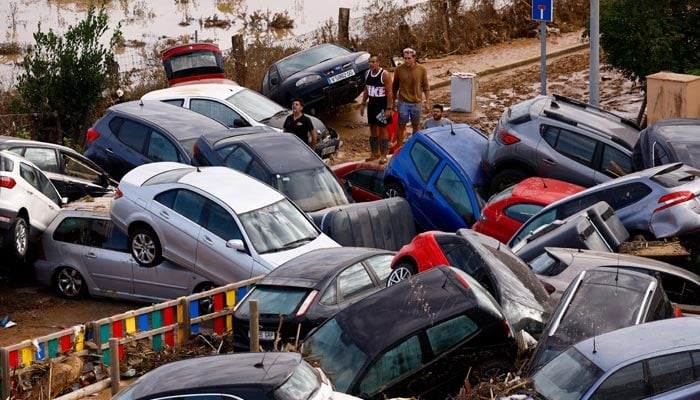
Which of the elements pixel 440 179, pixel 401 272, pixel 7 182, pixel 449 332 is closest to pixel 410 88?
pixel 440 179

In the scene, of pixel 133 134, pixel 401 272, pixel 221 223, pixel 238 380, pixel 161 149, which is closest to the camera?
pixel 238 380

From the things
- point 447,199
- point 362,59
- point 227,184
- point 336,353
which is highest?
point 362,59

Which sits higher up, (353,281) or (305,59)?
(305,59)

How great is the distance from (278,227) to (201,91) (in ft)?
24.2

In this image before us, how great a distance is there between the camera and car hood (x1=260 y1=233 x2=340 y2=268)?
14000 mm

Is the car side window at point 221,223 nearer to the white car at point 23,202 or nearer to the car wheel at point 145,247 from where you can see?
the car wheel at point 145,247

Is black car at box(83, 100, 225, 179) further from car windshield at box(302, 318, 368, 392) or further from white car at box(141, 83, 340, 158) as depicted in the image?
car windshield at box(302, 318, 368, 392)

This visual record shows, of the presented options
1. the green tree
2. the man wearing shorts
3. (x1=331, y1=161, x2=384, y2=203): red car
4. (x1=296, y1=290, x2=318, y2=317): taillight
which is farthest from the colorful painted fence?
the green tree

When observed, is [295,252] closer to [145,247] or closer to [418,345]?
[145,247]

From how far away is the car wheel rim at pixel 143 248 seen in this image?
14.9 m

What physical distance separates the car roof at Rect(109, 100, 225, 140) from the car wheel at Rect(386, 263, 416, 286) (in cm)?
683

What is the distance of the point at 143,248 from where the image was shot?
15.0 m

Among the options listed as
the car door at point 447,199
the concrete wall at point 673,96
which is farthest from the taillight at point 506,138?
the concrete wall at point 673,96

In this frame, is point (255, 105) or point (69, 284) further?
point (255, 105)
